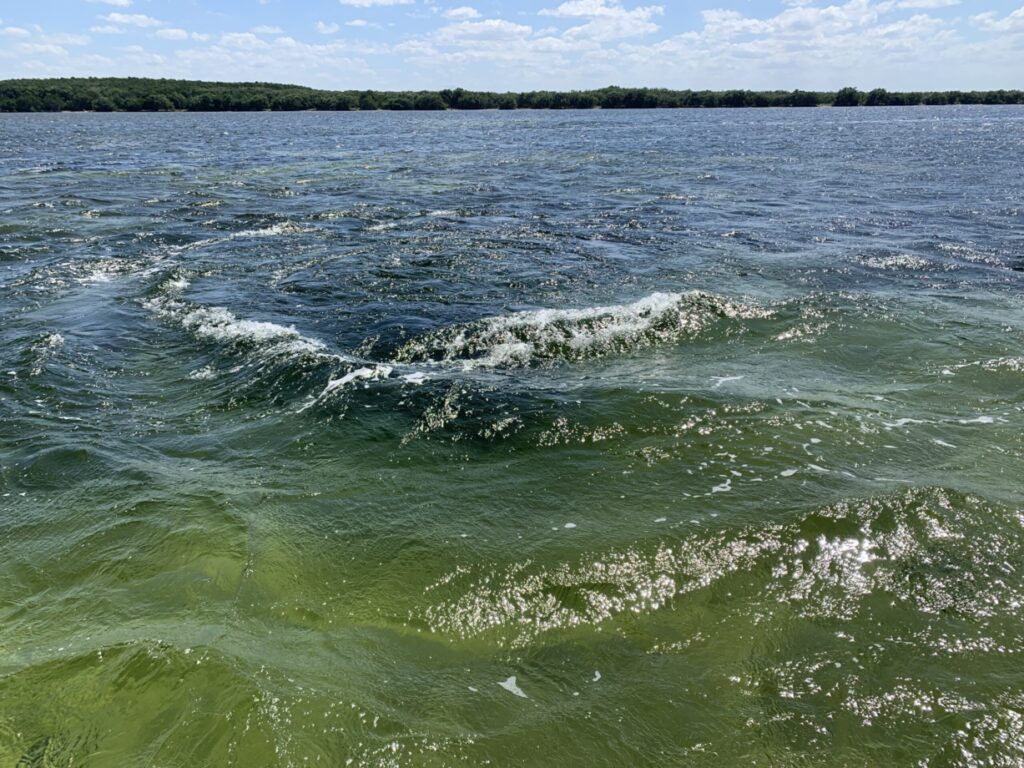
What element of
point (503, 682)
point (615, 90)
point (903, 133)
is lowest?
point (503, 682)

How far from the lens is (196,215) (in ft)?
74.3

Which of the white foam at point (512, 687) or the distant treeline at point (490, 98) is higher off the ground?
the distant treeline at point (490, 98)

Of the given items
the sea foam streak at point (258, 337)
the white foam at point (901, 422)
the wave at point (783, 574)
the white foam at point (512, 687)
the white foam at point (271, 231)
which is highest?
the white foam at point (271, 231)

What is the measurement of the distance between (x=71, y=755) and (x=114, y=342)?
8.89 m

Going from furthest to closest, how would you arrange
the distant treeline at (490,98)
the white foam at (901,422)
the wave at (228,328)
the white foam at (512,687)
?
the distant treeline at (490,98)
the wave at (228,328)
the white foam at (901,422)
the white foam at (512,687)

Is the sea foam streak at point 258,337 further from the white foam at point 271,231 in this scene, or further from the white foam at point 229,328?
the white foam at point 271,231

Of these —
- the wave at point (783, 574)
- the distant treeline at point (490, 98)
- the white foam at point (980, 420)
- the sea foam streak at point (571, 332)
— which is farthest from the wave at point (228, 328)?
the distant treeline at point (490, 98)

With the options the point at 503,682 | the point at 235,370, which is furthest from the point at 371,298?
the point at 503,682

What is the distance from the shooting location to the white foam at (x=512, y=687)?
4.60 m

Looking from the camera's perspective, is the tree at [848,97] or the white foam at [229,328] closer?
the white foam at [229,328]

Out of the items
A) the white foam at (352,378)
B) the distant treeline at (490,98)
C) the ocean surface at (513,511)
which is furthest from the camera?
the distant treeline at (490,98)

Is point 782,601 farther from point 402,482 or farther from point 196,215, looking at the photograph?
point 196,215

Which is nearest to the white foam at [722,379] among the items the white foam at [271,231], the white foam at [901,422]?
the white foam at [901,422]

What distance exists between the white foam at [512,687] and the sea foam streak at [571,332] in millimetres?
6129
